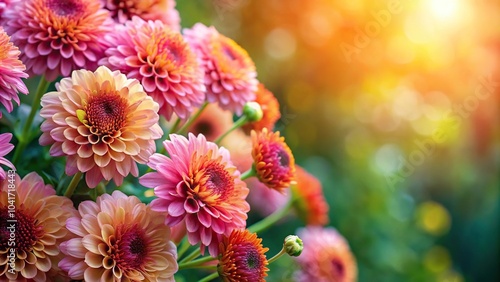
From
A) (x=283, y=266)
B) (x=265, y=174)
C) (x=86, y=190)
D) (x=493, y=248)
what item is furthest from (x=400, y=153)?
(x=86, y=190)

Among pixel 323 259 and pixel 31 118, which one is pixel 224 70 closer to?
pixel 31 118

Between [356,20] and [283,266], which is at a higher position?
[356,20]

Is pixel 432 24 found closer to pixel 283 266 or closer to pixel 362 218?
pixel 362 218

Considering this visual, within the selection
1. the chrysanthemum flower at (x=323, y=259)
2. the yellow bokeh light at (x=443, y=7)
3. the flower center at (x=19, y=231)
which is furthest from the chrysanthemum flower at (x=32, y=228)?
the yellow bokeh light at (x=443, y=7)

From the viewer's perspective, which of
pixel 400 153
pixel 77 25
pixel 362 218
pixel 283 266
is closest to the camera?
pixel 77 25

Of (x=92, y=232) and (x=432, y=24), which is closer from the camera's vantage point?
(x=92, y=232)

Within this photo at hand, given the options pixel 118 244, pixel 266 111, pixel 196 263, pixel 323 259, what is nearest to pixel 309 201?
pixel 323 259

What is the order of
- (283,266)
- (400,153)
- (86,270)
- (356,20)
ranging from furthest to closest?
1. (400,153)
2. (356,20)
3. (283,266)
4. (86,270)
